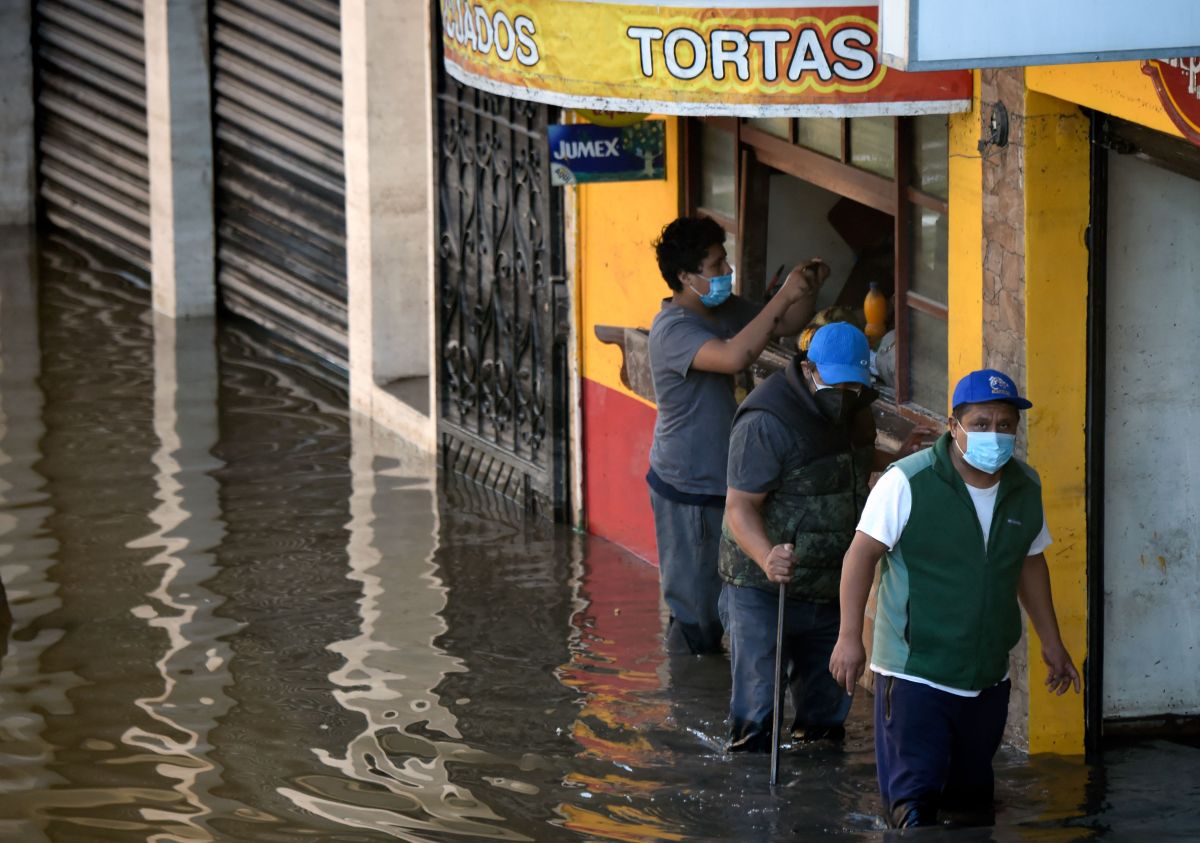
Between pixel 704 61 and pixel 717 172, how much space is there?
2.02 m

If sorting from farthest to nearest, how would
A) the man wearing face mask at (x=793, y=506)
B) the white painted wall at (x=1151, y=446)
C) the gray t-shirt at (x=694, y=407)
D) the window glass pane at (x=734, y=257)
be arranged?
1. the window glass pane at (x=734, y=257)
2. the gray t-shirt at (x=694, y=407)
3. the white painted wall at (x=1151, y=446)
4. the man wearing face mask at (x=793, y=506)

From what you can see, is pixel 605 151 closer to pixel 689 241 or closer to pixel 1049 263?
pixel 689 241

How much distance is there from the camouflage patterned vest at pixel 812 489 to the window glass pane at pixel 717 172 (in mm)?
2419

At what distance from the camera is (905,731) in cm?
593

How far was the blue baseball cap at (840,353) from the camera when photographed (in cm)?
647

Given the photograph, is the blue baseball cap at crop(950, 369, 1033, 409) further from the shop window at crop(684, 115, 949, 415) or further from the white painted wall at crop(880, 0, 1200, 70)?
the shop window at crop(684, 115, 949, 415)

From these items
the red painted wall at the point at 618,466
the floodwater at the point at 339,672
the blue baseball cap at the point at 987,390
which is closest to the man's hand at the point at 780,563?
the floodwater at the point at 339,672

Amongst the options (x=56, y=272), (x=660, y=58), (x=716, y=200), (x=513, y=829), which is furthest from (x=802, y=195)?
(x=56, y=272)

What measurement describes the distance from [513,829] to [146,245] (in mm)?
11126

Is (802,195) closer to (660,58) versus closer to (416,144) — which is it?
(660,58)

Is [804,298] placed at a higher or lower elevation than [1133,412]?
higher

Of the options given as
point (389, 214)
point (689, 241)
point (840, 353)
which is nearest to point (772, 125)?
point (689, 241)

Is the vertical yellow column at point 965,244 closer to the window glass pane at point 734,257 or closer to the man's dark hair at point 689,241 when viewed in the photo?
the man's dark hair at point 689,241

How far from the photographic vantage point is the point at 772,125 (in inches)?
340
